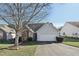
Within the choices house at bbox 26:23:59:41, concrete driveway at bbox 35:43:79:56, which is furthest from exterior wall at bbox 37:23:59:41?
concrete driveway at bbox 35:43:79:56

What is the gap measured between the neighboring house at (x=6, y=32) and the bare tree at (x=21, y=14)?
563 millimetres

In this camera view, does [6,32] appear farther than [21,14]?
Yes

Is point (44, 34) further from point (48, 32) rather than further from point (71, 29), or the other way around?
point (71, 29)

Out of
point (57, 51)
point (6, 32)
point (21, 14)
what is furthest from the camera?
point (6, 32)

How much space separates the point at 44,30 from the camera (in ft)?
94.5

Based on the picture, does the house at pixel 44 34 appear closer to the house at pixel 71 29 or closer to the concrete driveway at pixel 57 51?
the house at pixel 71 29

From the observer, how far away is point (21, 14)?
18531 millimetres

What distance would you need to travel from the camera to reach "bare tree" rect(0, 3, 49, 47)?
58.9 feet

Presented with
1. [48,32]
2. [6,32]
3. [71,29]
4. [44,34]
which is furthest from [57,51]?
[48,32]

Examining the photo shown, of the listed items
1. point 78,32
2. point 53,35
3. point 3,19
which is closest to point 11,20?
point 3,19

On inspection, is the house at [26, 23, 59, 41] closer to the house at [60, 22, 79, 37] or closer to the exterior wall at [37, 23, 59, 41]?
the exterior wall at [37, 23, 59, 41]

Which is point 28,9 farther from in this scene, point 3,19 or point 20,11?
point 3,19

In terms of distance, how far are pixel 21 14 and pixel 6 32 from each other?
2571mm

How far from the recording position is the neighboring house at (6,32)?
19.0m
